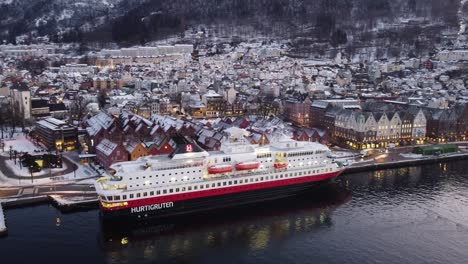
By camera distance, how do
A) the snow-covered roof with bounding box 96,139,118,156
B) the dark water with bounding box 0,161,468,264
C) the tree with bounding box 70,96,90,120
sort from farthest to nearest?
the tree with bounding box 70,96,90,120 → the snow-covered roof with bounding box 96,139,118,156 → the dark water with bounding box 0,161,468,264

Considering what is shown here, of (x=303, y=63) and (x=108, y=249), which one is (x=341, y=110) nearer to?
(x=108, y=249)

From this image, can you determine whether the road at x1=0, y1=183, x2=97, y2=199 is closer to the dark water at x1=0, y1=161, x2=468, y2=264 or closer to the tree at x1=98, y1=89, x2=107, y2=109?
the dark water at x1=0, y1=161, x2=468, y2=264

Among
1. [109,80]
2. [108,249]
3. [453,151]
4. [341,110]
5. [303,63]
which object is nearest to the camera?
[108,249]

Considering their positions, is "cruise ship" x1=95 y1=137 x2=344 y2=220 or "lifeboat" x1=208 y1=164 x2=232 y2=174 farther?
"lifeboat" x1=208 y1=164 x2=232 y2=174

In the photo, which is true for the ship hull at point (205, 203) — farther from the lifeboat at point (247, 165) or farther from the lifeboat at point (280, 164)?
the lifeboat at point (247, 165)

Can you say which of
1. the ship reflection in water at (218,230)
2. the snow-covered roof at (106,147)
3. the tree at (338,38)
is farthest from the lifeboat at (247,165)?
the tree at (338,38)

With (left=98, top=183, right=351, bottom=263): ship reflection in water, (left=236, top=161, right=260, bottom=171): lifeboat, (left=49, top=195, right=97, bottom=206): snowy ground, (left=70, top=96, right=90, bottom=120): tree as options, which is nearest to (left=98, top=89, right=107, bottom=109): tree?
(left=70, top=96, right=90, bottom=120): tree

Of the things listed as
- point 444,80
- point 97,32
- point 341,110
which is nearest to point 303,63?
point 444,80
